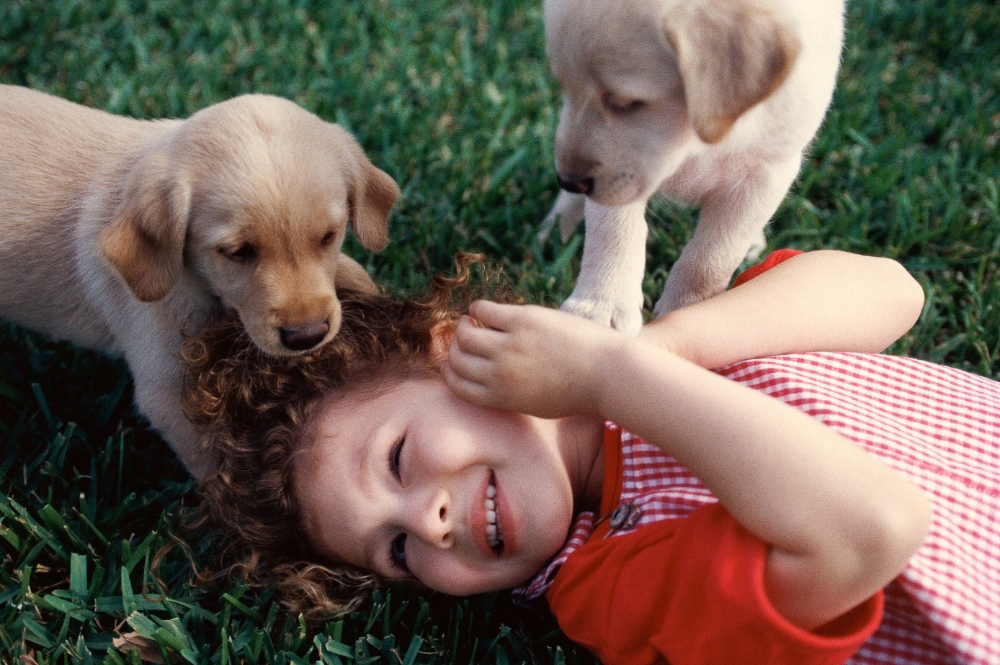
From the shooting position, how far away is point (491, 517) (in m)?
2.12

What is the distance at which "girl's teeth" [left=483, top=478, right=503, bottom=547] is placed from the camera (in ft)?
6.95

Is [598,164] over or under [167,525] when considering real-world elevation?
over

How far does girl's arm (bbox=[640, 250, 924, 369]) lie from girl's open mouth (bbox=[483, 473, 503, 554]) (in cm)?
53

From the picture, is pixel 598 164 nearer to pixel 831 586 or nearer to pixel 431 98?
pixel 831 586

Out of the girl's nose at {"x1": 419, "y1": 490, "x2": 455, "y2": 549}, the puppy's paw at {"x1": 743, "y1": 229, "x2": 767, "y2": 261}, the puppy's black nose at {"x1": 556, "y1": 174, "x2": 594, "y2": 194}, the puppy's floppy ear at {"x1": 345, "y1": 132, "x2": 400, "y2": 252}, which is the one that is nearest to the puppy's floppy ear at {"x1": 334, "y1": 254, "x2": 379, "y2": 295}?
the puppy's floppy ear at {"x1": 345, "y1": 132, "x2": 400, "y2": 252}

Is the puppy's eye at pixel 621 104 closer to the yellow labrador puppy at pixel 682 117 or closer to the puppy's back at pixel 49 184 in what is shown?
the yellow labrador puppy at pixel 682 117

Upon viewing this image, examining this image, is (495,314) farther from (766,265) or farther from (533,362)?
(766,265)

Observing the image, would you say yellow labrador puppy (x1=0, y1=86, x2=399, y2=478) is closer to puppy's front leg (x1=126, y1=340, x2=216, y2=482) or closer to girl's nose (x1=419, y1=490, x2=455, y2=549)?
puppy's front leg (x1=126, y1=340, x2=216, y2=482)

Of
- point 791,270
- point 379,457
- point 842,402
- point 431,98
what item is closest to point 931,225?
point 791,270

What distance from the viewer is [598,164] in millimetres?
2223

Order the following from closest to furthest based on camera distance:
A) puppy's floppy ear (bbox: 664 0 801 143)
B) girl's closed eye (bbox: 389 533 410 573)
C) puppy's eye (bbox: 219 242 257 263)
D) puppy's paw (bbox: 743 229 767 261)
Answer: puppy's floppy ear (bbox: 664 0 801 143), girl's closed eye (bbox: 389 533 410 573), puppy's eye (bbox: 219 242 257 263), puppy's paw (bbox: 743 229 767 261)

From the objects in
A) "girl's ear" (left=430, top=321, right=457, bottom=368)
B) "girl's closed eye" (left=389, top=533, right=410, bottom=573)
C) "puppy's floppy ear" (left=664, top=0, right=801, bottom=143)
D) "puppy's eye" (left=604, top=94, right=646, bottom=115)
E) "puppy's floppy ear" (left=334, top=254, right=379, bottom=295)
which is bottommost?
"girl's closed eye" (left=389, top=533, right=410, bottom=573)

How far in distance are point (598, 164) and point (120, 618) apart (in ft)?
5.25

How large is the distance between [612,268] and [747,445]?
85cm
